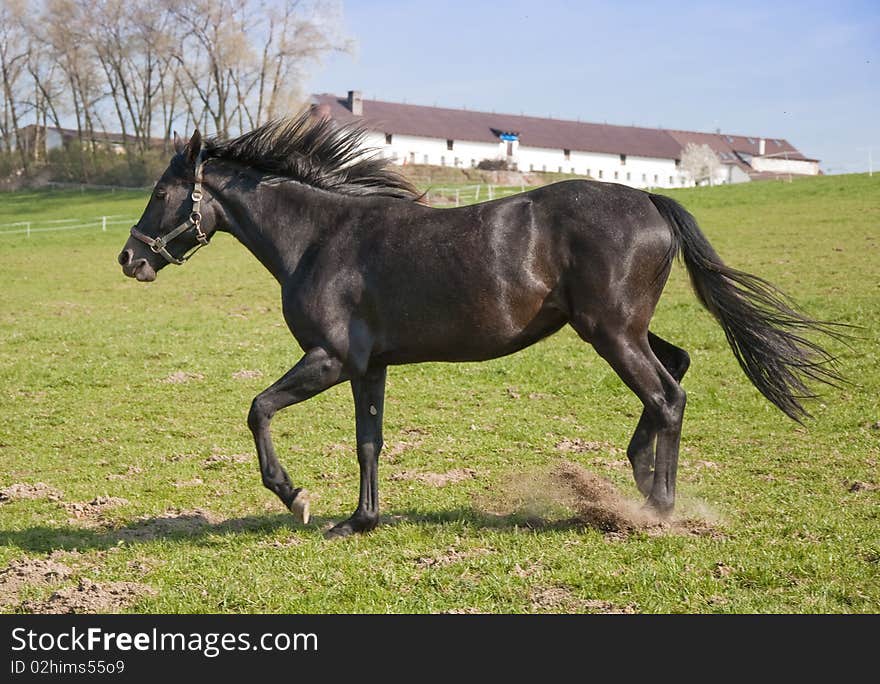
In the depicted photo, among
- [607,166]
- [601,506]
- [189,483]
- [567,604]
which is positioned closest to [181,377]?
[189,483]

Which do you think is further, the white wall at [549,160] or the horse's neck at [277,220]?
the white wall at [549,160]

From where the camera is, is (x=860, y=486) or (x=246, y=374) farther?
(x=246, y=374)

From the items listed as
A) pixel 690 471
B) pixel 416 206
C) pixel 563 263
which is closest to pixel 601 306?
pixel 563 263

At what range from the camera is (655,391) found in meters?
6.62

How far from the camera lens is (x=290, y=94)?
61562mm

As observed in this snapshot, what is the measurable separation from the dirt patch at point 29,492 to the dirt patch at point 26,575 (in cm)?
227

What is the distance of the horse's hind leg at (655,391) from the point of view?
21.4ft

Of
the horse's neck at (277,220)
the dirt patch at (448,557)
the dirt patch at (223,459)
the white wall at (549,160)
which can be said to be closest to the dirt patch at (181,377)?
the dirt patch at (223,459)

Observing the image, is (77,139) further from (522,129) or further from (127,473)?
(127,473)

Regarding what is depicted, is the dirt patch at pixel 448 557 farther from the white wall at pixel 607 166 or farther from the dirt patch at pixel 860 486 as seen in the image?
the white wall at pixel 607 166

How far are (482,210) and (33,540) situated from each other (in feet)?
14.2

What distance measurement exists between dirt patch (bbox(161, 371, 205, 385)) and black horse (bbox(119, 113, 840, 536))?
22.2 feet

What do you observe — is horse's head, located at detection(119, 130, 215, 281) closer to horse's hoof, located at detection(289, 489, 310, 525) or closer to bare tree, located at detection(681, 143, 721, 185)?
horse's hoof, located at detection(289, 489, 310, 525)

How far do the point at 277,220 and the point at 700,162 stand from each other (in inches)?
3684
